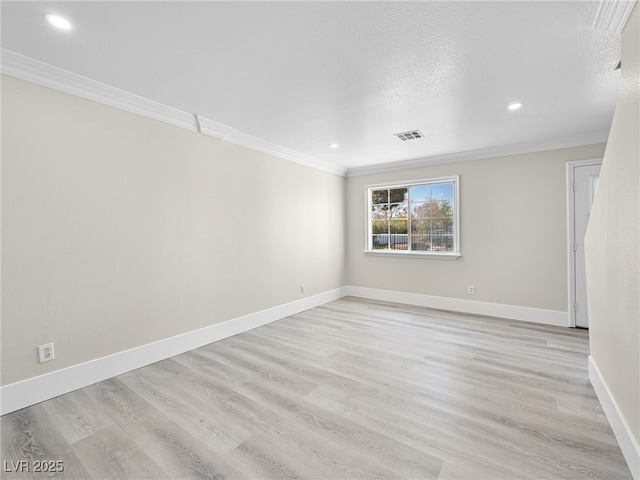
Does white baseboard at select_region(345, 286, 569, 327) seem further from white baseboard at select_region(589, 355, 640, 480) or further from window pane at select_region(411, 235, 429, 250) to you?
white baseboard at select_region(589, 355, 640, 480)

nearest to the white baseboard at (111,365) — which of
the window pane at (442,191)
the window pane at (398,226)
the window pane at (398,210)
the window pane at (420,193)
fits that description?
the window pane at (398,226)

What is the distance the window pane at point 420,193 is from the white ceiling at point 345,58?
1.64m

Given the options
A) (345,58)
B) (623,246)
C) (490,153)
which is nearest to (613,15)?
(623,246)

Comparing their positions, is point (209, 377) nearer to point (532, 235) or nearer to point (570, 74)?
point (570, 74)

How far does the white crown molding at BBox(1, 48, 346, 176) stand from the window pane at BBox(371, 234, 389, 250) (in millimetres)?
2665

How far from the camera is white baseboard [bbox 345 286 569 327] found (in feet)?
13.1

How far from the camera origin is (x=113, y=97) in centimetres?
261

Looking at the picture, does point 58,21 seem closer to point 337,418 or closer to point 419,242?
point 337,418

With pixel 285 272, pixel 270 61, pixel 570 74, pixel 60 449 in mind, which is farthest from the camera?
pixel 285 272

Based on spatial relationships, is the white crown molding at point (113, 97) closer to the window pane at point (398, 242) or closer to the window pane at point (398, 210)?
the window pane at point (398, 210)

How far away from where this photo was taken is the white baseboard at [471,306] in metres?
3.99

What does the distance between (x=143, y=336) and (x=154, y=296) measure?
0.38 meters

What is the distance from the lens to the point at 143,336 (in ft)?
9.34

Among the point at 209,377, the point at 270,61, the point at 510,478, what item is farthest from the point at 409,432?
the point at 270,61
